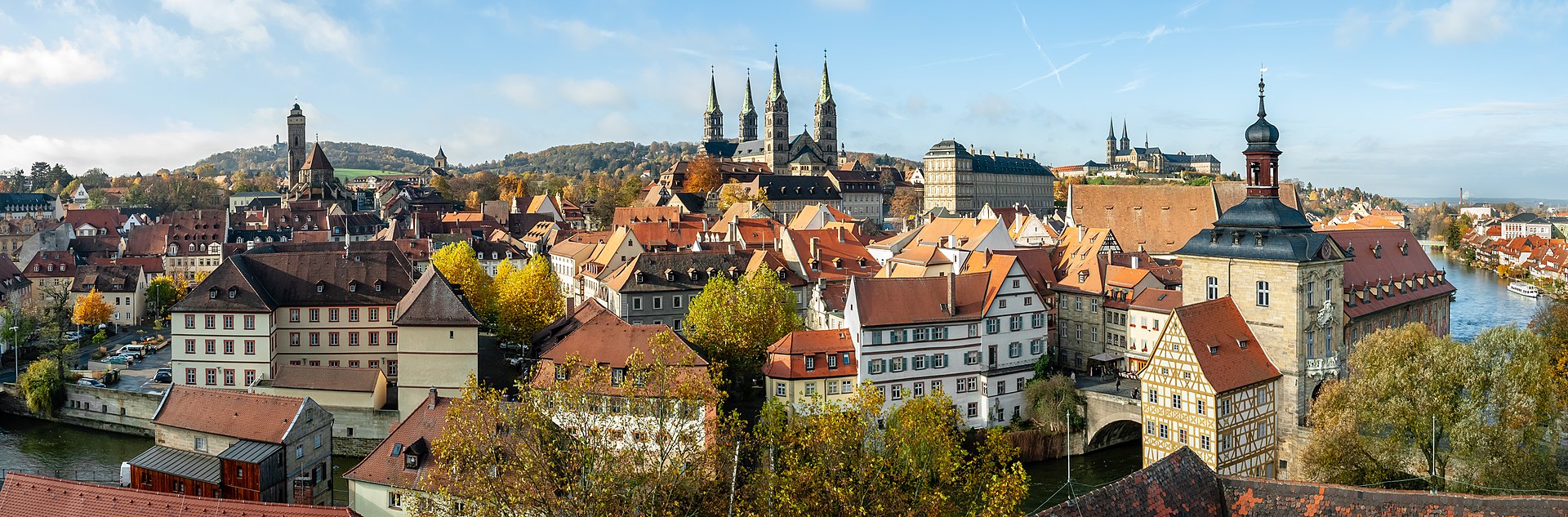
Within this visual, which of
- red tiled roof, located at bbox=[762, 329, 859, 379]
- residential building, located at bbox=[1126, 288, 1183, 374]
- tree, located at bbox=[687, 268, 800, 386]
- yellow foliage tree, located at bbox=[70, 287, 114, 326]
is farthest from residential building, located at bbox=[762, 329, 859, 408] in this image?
yellow foliage tree, located at bbox=[70, 287, 114, 326]

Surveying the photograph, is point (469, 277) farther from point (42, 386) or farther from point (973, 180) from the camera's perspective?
point (973, 180)

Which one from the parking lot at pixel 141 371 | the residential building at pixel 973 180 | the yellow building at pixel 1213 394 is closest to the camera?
the yellow building at pixel 1213 394

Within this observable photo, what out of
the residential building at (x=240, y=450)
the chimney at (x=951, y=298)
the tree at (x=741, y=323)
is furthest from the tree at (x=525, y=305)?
the chimney at (x=951, y=298)

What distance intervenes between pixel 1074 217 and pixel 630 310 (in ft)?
96.1

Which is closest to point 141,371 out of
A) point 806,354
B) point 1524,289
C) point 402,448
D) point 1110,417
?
point 402,448

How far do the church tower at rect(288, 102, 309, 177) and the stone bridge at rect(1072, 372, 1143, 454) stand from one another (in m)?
116

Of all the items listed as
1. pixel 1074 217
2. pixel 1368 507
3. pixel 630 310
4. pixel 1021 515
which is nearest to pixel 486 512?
pixel 1021 515

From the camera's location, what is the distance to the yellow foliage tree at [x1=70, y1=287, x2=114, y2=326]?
57.1 m

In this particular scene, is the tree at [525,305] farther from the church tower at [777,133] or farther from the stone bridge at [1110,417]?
the church tower at [777,133]

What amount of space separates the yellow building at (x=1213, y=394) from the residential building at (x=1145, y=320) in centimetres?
772

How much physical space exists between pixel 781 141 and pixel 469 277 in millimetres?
100205

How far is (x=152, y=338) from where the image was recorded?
55.6 m

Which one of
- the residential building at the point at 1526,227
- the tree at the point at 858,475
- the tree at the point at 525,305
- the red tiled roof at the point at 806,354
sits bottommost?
the tree at the point at 858,475

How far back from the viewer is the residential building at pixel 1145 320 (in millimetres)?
41781
